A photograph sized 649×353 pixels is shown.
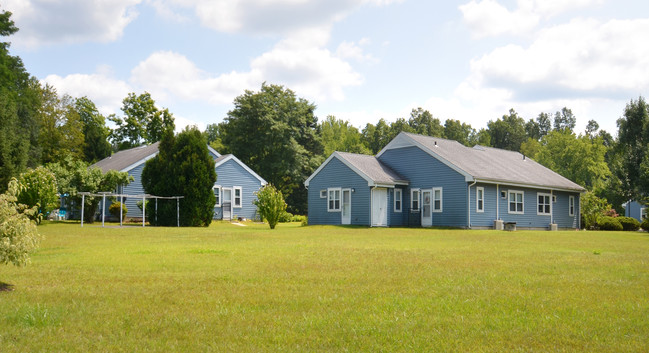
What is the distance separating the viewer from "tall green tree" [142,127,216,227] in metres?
31.6

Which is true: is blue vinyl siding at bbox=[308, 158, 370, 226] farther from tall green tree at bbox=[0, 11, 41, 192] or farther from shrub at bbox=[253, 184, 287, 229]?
tall green tree at bbox=[0, 11, 41, 192]

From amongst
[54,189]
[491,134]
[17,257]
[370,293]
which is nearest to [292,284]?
[370,293]

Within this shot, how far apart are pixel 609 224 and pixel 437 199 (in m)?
14.9

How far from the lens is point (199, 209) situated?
31734 mm

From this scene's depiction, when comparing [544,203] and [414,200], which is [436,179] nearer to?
[414,200]

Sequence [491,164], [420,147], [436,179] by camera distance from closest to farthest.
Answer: [436,179] → [420,147] → [491,164]

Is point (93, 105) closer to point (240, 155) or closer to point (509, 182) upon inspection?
point (240, 155)

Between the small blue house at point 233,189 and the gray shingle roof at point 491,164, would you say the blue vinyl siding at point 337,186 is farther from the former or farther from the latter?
Answer: the small blue house at point 233,189

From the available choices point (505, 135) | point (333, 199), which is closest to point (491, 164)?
point (333, 199)

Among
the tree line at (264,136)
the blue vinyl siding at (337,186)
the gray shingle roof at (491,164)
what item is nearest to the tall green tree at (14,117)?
the tree line at (264,136)

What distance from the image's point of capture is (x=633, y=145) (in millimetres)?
54500

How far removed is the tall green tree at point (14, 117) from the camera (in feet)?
101

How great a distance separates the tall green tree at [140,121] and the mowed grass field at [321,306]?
58.4 m

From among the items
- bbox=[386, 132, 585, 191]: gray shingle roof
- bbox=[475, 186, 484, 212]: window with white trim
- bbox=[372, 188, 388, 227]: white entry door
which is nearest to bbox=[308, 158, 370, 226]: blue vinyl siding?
bbox=[372, 188, 388, 227]: white entry door
